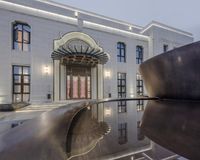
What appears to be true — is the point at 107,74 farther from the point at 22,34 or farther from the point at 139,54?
the point at 22,34

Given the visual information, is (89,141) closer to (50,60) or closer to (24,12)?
(50,60)

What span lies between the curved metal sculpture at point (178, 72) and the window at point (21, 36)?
879cm

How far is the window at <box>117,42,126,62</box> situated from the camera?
38.8 feet

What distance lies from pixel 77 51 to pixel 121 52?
471cm

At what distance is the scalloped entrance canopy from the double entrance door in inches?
23.2

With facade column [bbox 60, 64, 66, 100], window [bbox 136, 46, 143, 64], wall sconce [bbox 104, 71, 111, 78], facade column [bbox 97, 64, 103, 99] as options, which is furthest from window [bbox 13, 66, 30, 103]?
window [bbox 136, 46, 143, 64]

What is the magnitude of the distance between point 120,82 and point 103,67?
1.95 m

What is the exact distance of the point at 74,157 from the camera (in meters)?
0.62

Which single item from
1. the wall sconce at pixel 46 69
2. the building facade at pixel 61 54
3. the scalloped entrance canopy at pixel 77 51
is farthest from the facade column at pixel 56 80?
the scalloped entrance canopy at pixel 77 51

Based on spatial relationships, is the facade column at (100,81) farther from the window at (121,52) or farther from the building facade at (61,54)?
the window at (121,52)

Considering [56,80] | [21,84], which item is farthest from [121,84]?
[21,84]

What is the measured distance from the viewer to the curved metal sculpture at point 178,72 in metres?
1.45

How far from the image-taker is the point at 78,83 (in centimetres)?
1009

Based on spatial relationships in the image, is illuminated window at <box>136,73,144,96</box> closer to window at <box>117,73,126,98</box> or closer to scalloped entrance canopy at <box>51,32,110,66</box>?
window at <box>117,73,126,98</box>
